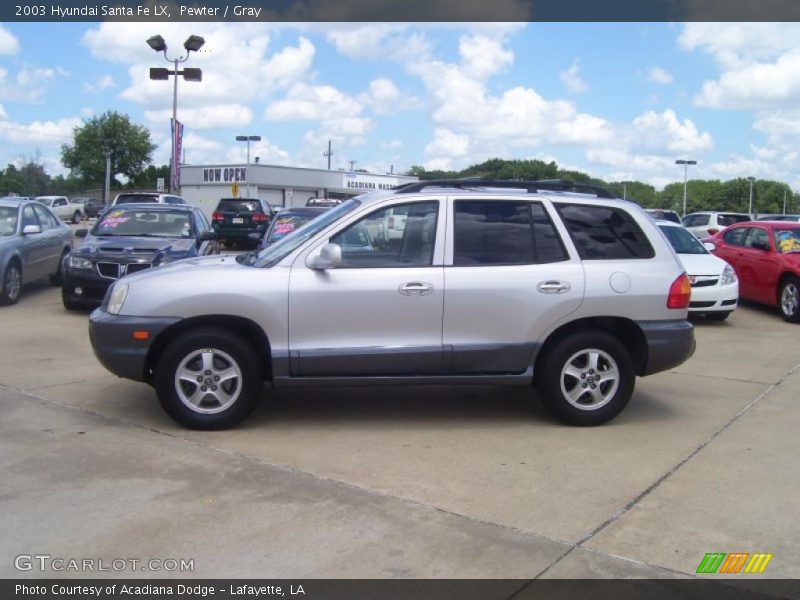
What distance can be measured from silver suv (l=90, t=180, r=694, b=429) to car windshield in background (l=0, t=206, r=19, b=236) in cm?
727

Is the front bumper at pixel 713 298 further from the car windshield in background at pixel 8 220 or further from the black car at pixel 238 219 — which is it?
the black car at pixel 238 219

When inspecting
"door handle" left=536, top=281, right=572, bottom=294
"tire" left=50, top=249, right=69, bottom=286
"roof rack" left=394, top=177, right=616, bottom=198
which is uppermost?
"roof rack" left=394, top=177, right=616, bottom=198

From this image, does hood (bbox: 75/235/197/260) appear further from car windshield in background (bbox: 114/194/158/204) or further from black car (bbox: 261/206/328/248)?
car windshield in background (bbox: 114/194/158/204)

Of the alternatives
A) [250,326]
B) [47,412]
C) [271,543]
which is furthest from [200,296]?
[271,543]

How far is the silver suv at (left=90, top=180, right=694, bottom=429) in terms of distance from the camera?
227 inches

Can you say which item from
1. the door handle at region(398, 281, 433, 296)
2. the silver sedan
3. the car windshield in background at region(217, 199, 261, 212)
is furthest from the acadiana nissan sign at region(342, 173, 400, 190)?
the door handle at region(398, 281, 433, 296)

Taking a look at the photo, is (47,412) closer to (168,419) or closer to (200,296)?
(168,419)

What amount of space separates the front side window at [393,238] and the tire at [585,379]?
123 cm

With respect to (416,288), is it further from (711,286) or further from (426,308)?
(711,286)

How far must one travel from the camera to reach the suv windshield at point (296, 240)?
5988 mm

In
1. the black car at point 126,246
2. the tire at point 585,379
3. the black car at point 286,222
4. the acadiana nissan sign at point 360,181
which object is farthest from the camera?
the acadiana nissan sign at point 360,181

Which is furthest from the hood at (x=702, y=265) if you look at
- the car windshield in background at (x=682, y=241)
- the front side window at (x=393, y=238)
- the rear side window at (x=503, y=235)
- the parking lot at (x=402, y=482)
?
the front side window at (x=393, y=238)

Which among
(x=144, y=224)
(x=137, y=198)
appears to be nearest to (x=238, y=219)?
(x=137, y=198)

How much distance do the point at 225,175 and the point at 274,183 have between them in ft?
15.1
